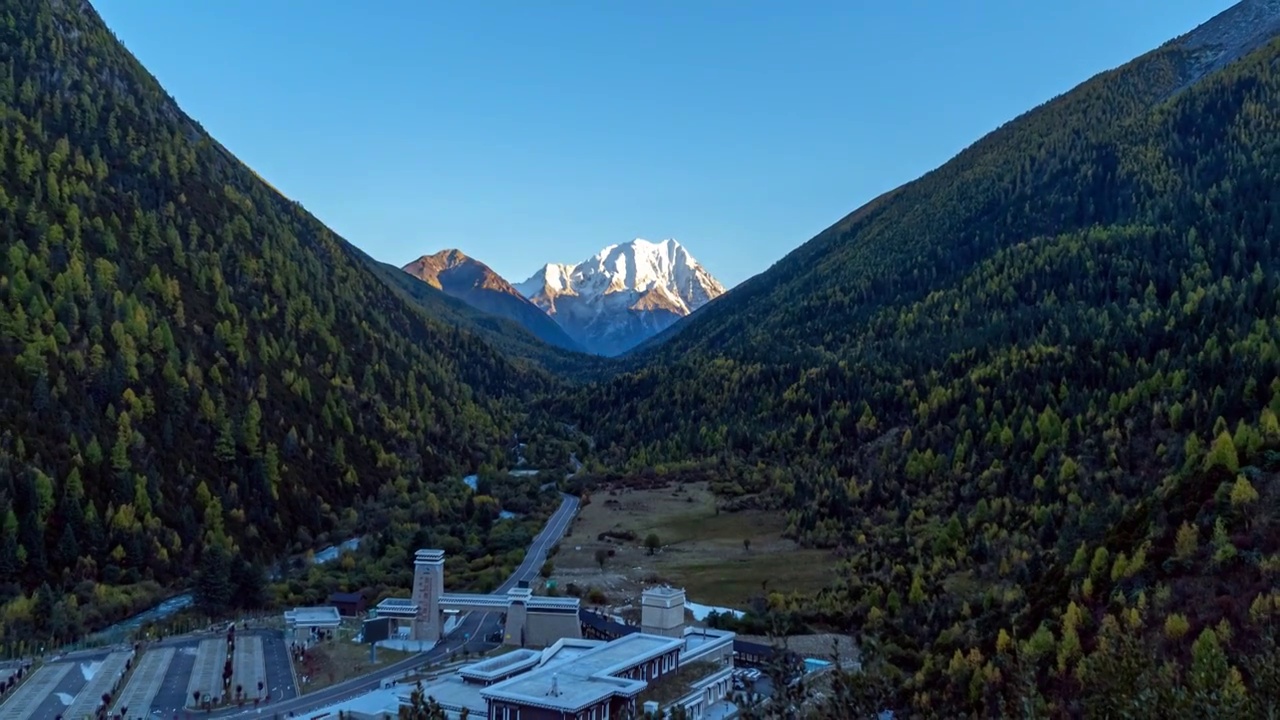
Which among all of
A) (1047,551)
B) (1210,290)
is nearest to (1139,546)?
(1047,551)

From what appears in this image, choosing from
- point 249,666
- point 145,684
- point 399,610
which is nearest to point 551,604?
point 399,610

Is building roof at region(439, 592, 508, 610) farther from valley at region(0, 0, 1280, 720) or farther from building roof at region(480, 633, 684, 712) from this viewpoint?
building roof at region(480, 633, 684, 712)

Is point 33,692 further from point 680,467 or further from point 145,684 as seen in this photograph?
point 680,467

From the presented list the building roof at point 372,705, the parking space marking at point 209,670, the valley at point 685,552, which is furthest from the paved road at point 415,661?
the parking space marking at point 209,670

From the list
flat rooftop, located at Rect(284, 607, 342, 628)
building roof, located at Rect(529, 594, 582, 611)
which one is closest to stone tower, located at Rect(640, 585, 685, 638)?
building roof, located at Rect(529, 594, 582, 611)

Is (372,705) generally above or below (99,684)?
below

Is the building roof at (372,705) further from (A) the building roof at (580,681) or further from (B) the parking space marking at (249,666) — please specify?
(B) the parking space marking at (249,666)
